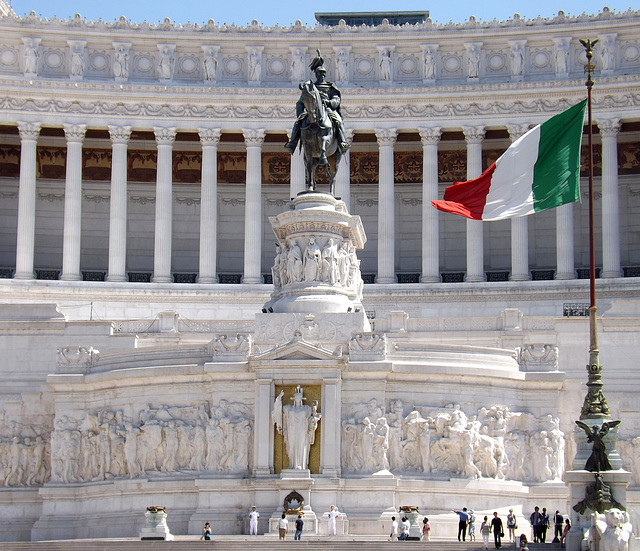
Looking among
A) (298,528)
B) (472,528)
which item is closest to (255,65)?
(472,528)

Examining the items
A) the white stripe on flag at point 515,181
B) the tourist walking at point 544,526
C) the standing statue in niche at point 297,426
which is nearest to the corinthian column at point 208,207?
the standing statue in niche at point 297,426

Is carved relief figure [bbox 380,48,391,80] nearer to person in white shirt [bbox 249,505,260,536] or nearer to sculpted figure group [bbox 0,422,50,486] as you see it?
sculpted figure group [bbox 0,422,50,486]

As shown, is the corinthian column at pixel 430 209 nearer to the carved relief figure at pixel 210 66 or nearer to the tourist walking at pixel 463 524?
the carved relief figure at pixel 210 66

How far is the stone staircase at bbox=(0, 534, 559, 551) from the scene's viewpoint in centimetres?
3994

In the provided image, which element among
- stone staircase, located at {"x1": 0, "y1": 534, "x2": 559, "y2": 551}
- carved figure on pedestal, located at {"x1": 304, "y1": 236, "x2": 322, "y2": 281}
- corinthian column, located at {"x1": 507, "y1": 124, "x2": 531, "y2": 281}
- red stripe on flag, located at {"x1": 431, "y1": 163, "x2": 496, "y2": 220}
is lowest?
stone staircase, located at {"x1": 0, "y1": 534, "x2": 559, "y2": 551}

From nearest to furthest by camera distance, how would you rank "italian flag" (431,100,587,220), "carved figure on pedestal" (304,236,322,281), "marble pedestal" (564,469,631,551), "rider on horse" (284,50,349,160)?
"marble pedestal" (564,469,631,551) → "italian flag" (431,100,587,220) → "carved figure on pedestal" (304,236,322,281) → "rider on horse" (284,50,349,160)

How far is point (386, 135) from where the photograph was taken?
8269 cm

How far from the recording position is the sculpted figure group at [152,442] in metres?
48.1

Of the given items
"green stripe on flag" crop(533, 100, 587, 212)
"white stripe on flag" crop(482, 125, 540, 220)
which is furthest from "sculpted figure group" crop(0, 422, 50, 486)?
"green stripe on flag" crop(533, 100, 587, 212)

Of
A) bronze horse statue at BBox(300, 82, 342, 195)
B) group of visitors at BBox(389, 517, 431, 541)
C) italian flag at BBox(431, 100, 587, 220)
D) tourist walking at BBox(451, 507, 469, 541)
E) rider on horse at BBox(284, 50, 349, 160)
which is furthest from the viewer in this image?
rider on horse at BBox(284, 50, 349, 160)

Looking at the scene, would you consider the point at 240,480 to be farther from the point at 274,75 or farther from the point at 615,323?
the point at 274,75

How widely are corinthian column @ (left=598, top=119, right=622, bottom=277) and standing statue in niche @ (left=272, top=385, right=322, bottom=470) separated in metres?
35.3

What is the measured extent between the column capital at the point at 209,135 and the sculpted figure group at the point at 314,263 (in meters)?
29.6

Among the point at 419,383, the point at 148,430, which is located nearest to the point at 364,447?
the point at 419,383
